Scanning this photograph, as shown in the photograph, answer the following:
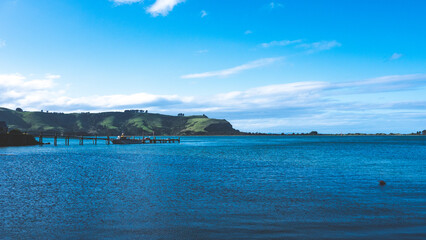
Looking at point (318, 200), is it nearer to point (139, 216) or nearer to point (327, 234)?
point (327, 234)

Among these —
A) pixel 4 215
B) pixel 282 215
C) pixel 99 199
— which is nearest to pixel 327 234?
pixel 282 215

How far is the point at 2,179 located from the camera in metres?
34.4

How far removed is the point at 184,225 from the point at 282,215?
18.9 ft

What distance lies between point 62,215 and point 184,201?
7867 mm

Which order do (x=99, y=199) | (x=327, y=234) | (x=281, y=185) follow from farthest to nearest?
(x=281, y=185), (x=99, y=199), (x=327, y=234)

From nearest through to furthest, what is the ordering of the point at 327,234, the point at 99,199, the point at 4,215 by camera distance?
the point at 327,234, the point at 4,215, the point at 99,199

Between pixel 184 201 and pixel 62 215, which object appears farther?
pixel 184 201

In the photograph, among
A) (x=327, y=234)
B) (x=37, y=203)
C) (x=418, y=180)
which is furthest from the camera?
(x=418, y=180)

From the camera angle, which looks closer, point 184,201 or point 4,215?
point 4,215

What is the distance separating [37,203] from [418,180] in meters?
33.9

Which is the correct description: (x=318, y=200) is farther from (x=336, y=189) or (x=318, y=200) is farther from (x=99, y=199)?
(x=99, y=199)

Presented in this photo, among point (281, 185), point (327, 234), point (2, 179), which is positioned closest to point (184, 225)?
point (327, 234)

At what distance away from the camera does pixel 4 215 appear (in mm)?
19109

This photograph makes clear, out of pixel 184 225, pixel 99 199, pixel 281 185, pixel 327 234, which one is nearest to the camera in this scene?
pixel 327 234
